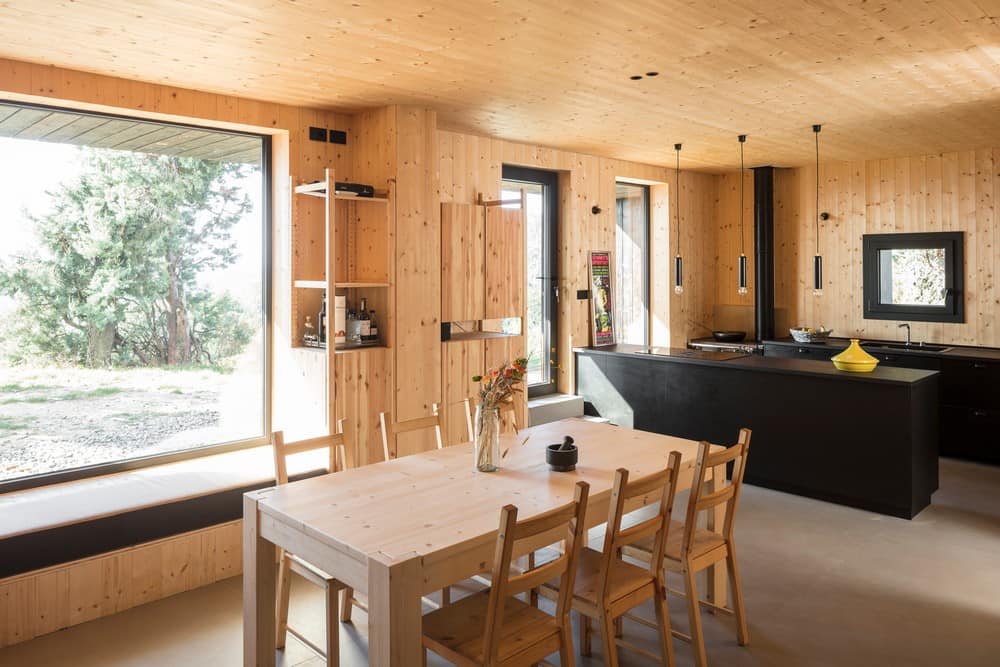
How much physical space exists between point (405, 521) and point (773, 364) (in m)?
3.81

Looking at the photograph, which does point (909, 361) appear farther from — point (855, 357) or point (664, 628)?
point (664, 628)

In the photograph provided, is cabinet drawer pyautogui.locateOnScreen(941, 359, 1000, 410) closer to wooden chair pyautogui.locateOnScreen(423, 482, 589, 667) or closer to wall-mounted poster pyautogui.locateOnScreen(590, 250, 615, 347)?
wall-mounted poster pyautogui.locateOnScreen(590, 250, 615, 347)

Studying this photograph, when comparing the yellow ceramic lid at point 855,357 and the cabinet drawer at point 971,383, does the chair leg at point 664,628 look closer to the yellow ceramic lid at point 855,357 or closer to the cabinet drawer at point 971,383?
the yellow ceramic lid at point 855,357

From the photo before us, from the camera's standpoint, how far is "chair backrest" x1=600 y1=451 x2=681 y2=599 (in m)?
2.46

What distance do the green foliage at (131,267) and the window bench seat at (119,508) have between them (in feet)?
2.47

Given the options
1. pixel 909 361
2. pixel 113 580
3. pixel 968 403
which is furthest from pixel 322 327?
pixel 968 403

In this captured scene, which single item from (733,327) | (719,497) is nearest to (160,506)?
(719,497)

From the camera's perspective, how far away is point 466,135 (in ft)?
18.9

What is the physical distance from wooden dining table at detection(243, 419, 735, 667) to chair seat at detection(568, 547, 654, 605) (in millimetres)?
206

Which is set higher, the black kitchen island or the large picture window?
the large picture window

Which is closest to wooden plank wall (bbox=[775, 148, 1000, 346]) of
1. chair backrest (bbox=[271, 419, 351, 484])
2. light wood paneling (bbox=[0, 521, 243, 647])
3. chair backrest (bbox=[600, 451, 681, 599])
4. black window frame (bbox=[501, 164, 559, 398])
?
black window frame (bbox=[501, 164, 559, 398])

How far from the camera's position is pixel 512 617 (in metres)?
2.39

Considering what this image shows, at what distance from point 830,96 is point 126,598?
495 cm

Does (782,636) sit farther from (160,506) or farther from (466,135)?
(466,135)
